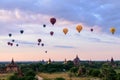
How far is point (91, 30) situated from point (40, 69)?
91147 mm

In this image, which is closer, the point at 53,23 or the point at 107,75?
the point at 53,23

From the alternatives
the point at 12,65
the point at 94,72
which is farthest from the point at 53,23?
the point at 12,65

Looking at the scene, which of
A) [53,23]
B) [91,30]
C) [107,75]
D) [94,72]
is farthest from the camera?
[94,72]

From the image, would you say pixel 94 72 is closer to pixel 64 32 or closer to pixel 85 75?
pixel 85 75

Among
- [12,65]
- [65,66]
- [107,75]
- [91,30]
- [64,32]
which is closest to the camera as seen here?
[64,32]

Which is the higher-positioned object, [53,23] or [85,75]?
[53,23]

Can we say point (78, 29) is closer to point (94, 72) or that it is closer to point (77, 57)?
point (94, 72)

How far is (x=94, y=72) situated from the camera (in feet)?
441

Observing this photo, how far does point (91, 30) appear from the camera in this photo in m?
96.9

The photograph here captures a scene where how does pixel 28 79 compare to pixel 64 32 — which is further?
pixel 28 79

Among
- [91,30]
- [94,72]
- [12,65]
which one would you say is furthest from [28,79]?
[12,65]

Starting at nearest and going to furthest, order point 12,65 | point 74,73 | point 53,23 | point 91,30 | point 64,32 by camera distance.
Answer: point 53,23 → point 64,32 → point 91,30 → point 74,73 → point 12,65

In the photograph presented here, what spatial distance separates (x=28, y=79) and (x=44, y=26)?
15.7 metres

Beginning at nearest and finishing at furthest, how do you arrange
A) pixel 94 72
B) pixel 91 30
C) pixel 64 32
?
pixel 64 32, pixel 91 30, pixel 94 72
